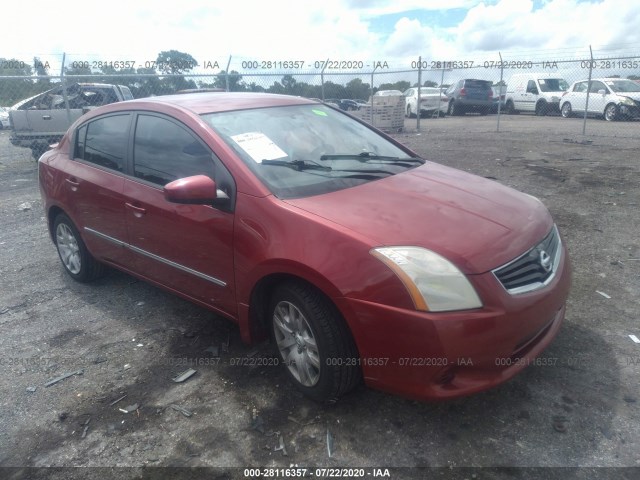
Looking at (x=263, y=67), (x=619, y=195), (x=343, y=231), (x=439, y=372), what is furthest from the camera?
(x=263, y=67)

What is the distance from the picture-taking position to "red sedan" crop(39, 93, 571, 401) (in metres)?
2.37

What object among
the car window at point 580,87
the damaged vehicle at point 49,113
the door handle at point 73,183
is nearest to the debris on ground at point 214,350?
the door handle at point 73,183

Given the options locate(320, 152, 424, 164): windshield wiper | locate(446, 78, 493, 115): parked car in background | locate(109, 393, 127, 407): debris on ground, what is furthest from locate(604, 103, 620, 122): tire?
locate(109, 393, 127, 407): debris on ground

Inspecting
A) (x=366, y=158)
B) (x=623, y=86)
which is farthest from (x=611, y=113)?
(x=366, y=158)

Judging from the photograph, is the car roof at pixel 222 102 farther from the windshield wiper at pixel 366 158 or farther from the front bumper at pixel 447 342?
the front bumper at pixel 447 342

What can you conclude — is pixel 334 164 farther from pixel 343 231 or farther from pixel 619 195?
pixel 619 195

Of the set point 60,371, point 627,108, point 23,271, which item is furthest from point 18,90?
point 627,108

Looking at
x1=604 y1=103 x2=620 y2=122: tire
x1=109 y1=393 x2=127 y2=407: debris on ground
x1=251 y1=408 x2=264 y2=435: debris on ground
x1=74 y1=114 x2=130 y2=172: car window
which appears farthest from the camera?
x1=604 y1=103 x2=620 y2=122: tire

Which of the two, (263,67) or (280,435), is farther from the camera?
(263,67)

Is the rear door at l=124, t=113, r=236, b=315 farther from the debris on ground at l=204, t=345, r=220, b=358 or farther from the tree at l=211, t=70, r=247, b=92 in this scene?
the tree at l=211, t=70, r=247, b=92

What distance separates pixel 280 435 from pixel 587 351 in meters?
2.02

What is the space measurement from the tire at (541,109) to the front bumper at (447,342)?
20.9m

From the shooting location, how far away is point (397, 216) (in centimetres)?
267

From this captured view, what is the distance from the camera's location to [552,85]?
68.6ft
